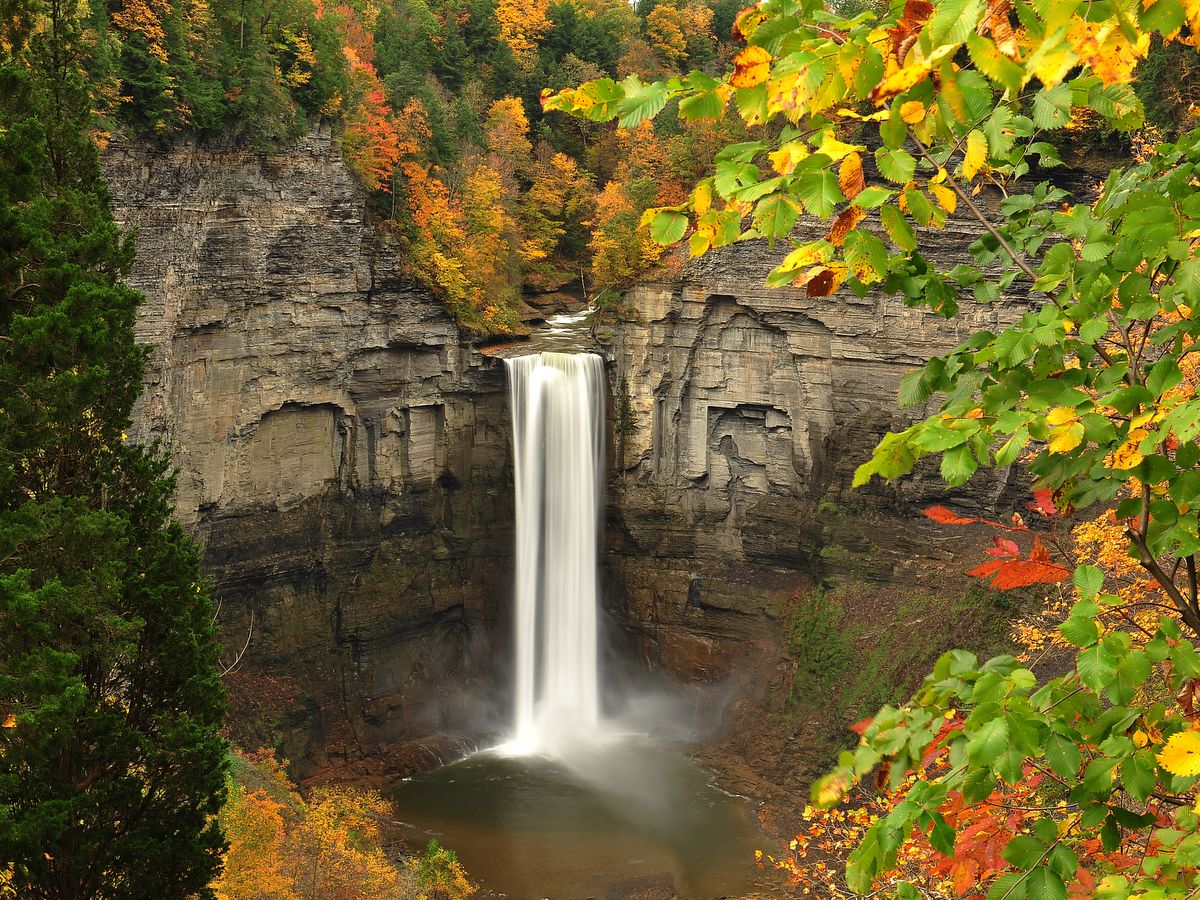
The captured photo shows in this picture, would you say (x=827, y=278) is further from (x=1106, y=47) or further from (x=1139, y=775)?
(x=1139, y=775)

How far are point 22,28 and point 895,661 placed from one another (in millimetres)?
28799

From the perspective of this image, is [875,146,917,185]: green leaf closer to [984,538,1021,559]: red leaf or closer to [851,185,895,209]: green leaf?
[851,185,895,209]: green leaf

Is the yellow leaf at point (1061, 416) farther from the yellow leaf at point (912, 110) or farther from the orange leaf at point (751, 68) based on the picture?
the orange leaf at point (751, 68)

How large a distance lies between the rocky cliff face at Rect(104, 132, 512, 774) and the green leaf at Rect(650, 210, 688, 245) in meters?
29.3

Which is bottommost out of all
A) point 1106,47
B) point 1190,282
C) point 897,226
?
point 1190,282

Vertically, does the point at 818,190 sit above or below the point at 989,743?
above

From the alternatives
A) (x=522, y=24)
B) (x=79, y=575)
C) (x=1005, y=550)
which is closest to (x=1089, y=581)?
(x=1005, y=550)

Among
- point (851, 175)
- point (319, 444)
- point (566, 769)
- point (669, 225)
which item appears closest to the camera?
point (851, 175)

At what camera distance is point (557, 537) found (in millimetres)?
38969

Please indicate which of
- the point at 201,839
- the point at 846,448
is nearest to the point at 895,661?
the point at 846,448

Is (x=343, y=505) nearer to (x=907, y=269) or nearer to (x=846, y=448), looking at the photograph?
(x=846, y=448)

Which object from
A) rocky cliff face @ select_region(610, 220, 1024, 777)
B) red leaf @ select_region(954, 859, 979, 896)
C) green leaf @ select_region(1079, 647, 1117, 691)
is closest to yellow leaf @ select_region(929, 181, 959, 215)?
green leaf @ select_region(1079, 647, 1117, 691)

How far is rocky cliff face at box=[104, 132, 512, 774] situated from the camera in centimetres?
3145

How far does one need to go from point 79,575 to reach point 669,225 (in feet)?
36.5
